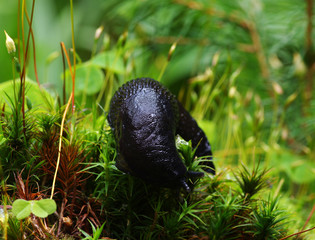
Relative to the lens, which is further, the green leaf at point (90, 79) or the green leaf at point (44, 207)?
the green leaf at point (90, 79)

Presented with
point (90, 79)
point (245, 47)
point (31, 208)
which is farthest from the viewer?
point (245, 47)

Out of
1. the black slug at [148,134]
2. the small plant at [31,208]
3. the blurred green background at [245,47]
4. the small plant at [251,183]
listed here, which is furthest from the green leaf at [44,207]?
the blurred green background at [245,47]

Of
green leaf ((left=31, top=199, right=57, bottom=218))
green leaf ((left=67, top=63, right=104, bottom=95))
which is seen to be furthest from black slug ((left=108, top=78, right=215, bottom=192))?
green leaf ((left=67, top=63, right=104, bottom=95))

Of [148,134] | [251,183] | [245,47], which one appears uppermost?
[245,47]

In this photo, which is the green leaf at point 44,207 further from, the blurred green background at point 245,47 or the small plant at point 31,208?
the blurred green background at point 245,47

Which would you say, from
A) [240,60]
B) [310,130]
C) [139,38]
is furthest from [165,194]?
[240,60]

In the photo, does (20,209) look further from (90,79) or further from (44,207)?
(90,79)

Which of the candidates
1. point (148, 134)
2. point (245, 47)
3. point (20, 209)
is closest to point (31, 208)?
point (20, 209)

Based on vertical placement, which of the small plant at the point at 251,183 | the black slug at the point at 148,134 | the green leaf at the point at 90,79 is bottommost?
the small plant at the point at 251,183
